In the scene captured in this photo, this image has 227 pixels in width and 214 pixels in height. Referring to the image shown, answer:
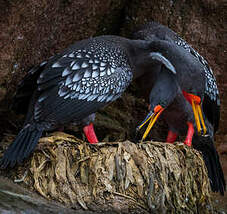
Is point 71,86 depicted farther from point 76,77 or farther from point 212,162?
point 212,162

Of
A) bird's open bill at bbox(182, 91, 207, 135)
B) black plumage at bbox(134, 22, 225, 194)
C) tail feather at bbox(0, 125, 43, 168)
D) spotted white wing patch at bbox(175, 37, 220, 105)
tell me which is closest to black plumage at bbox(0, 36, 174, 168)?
tail feather at bbox(0, 125, 43, 168)

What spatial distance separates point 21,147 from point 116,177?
0.72 metres

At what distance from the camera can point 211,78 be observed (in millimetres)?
4574

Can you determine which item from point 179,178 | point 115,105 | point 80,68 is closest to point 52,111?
point 80,68

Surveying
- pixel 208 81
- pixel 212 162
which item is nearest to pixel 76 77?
pixel 208 81

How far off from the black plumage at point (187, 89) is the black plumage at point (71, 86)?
0.12 m

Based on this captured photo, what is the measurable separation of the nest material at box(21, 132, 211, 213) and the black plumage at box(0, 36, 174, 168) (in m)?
0.14

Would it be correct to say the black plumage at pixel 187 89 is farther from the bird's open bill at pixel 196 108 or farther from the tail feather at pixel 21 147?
the tail feather at pixel 21 147

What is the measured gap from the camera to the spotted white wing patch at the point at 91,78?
3939 millimetres

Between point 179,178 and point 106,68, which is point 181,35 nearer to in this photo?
point 106,68

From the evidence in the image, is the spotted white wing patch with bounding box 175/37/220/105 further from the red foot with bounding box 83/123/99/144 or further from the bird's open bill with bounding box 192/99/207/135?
the red foot with bounding box 83/123/99/144

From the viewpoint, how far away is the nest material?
141 inches

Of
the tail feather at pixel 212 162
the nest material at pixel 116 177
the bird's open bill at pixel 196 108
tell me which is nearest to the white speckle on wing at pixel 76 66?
the nest material at pixel 116 177

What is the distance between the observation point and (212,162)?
15.3 ft
